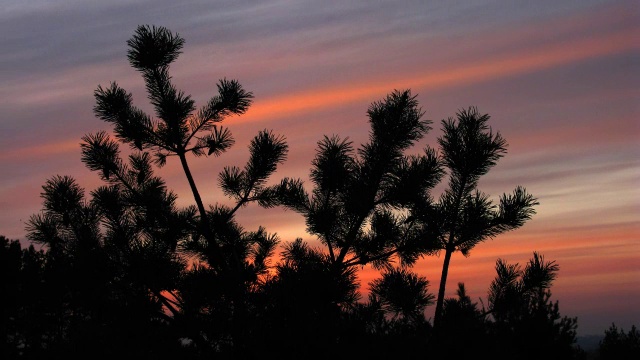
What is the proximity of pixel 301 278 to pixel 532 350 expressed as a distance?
13.4ft

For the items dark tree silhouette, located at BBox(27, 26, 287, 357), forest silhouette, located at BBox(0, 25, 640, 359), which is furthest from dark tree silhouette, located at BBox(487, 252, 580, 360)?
dark tree silhouette, located at BBox(27, 26, 287, 357)

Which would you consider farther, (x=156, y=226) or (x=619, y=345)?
(x=619, y=345)

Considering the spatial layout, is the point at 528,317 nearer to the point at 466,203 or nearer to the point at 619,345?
the point at 466,203

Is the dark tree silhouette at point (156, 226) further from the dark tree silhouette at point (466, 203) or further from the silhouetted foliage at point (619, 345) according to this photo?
the silhouetted foliage at point (619, 345)

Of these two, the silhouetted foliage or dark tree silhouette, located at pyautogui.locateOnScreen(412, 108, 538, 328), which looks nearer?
Answer: dark tree silhouette, located at pyautogui.locateOnScreen(412, 108, 538, 328)

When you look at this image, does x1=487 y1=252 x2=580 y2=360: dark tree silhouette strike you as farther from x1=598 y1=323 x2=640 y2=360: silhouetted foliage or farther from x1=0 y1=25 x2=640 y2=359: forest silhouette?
x1=598 y1=323 x2=640 y2=360: silhouetted foliage

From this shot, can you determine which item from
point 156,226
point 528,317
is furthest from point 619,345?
point 156,226

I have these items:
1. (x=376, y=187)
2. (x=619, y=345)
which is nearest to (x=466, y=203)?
(x=376, y=187)

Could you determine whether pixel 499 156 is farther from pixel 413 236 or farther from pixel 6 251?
pixel 6 251

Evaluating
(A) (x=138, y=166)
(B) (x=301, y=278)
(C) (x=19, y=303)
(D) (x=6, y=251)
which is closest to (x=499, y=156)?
(B) (x=301, y=278)

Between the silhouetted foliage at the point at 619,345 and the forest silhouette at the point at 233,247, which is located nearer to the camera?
the forest silhouette at the point at 233,247

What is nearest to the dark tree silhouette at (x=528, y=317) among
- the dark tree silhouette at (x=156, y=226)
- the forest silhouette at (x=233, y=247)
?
the forest silhouette at (x=233, y=247)

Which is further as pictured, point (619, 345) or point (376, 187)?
point (619, 345)

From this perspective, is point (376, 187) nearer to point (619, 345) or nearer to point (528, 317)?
point (528, 317)
